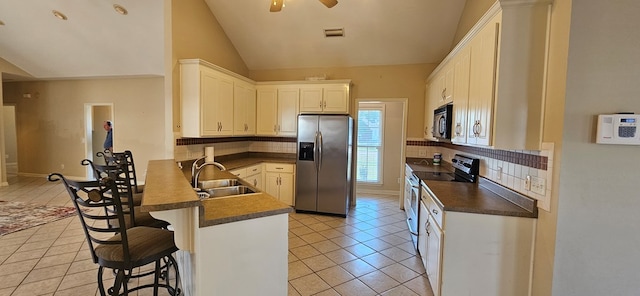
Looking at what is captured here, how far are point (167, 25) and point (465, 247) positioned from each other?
398 centimetres

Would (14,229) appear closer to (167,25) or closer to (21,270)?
(21,270)

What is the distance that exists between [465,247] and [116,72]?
23.9ft

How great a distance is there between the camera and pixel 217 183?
110 inches

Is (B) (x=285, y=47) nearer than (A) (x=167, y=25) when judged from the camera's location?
No

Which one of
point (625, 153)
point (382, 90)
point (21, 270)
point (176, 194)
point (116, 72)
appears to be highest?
point (116, 72)

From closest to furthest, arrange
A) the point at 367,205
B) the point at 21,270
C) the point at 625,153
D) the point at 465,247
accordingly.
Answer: the point at 625,153 → the point at 465,247 → the point at 21,270 → the point at 367,205

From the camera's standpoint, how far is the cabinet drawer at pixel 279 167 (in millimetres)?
4875

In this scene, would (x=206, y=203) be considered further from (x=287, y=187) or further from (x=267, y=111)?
(x=267, y=111)

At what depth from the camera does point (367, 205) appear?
539 cm

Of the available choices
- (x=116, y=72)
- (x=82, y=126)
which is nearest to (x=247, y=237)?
(x=116, y=72)

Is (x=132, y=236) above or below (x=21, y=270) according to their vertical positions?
above

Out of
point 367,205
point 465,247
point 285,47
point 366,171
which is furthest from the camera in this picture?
point 366,171

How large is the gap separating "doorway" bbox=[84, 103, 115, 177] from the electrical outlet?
824 cm

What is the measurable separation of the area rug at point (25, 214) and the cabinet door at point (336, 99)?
436 centimetres
